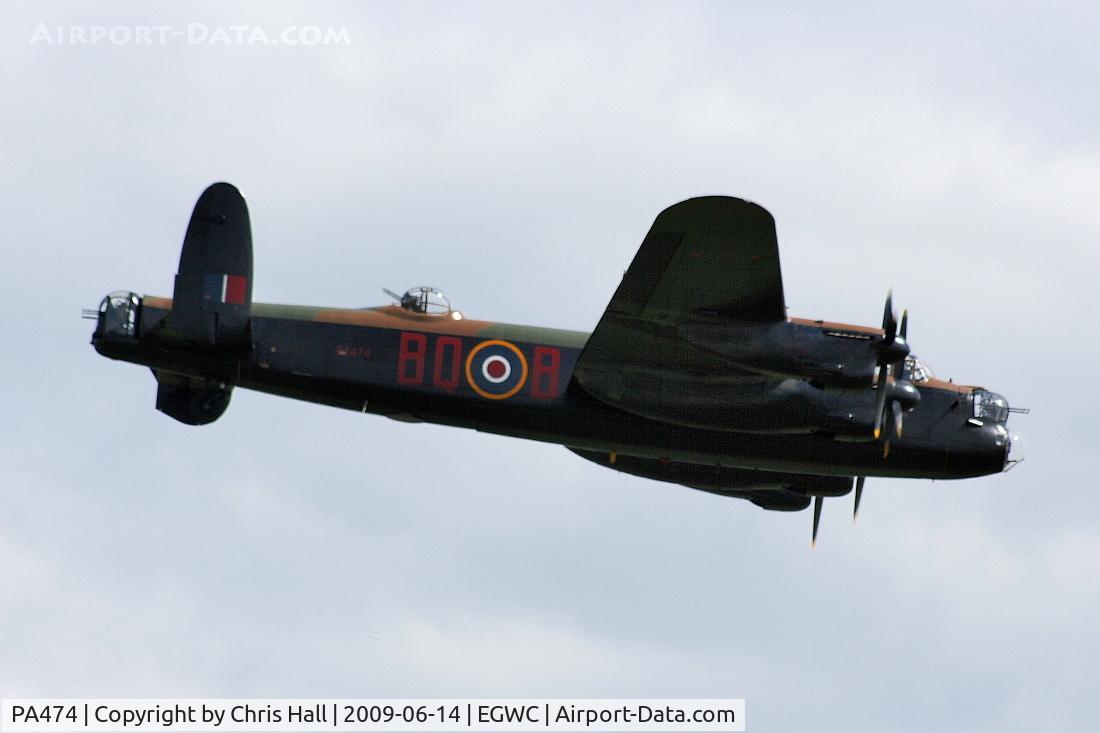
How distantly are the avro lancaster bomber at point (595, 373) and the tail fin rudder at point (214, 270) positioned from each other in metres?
0.02

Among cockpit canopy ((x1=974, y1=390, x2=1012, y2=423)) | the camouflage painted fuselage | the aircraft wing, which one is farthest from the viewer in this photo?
cockpit canopy ((x1=974, y1=390, x2=1012, y2=423))

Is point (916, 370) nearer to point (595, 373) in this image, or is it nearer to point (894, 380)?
point (894, 380)

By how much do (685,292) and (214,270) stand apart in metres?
7.86

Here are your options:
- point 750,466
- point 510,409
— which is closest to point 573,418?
point 510,409

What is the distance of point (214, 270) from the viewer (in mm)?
29516

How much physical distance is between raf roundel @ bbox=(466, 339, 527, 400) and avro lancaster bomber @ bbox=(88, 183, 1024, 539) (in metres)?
0.02

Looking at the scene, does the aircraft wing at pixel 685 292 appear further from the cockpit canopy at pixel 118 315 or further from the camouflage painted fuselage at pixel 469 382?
the cockpit canopy at pixel 118 315

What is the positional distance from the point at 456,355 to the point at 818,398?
20.2 feet

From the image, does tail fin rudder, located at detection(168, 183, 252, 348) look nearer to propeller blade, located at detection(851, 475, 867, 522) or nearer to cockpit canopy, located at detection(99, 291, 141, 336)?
cockpit canopy, located at detection(99, 291, 141, 336)

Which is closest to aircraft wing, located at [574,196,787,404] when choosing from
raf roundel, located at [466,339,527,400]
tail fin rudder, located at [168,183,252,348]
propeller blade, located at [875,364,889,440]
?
raf roundel, located at [466,339,527,400]

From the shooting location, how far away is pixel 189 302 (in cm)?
2952

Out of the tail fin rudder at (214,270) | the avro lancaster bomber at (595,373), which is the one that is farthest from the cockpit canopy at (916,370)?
the tail fin rudder at (214,270)

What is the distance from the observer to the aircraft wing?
26.6m

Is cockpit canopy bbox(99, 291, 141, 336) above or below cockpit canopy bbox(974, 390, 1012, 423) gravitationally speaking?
above
